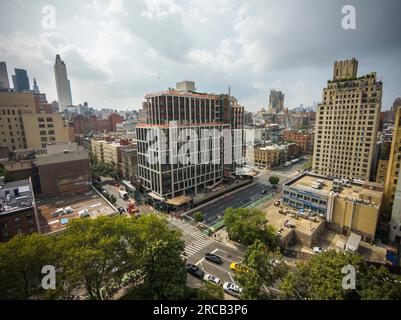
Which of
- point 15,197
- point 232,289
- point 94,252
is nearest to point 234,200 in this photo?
point 232,289

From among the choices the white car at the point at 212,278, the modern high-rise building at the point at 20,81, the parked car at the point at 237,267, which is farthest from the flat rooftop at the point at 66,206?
the modern high-rise building at the point at 20,81

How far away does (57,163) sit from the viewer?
53.7 meters

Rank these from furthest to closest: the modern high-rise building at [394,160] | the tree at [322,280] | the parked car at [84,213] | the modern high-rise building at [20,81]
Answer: the modern high-rise building at [20,81] < the parked car at [84,213] < the modern high-rise building at [394,160] < the tree at [322,280]

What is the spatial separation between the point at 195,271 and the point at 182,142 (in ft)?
104

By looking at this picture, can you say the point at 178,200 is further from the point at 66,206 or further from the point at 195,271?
the point at 66,206

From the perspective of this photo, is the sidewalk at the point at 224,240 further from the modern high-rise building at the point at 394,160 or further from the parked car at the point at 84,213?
the modern high-rise building at the point at 394,160

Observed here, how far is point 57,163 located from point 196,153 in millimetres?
39473

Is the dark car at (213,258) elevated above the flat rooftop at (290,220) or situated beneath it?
situated beneath

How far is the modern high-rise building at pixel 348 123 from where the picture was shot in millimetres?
55125

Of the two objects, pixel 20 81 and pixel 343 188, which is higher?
pixel 20 81

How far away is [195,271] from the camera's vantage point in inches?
1153

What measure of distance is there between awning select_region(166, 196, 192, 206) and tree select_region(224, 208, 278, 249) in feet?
52.1

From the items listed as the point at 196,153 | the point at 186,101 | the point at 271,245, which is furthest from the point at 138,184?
the point at 271,245

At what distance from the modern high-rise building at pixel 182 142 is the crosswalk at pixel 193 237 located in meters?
7.92
